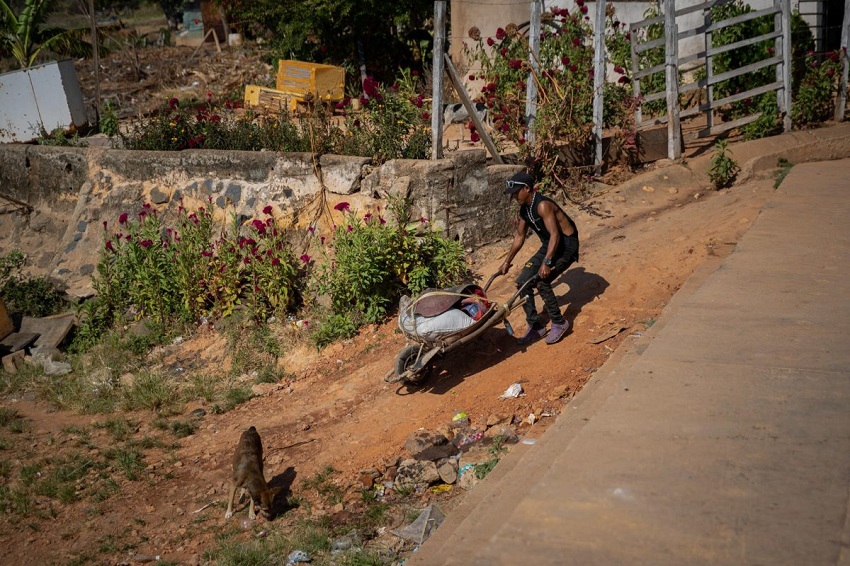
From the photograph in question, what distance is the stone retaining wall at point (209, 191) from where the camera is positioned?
869 centimetres

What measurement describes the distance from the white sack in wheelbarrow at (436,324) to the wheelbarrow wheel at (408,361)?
190mm

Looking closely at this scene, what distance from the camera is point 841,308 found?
218 inches

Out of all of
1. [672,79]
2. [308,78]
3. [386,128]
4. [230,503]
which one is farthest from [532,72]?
[230,503]

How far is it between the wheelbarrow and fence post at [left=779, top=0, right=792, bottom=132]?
5806mm

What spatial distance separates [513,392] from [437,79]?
3.75 m

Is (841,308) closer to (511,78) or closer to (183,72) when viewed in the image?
(511,78)

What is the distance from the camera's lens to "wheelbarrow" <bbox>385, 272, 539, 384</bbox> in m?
6.52

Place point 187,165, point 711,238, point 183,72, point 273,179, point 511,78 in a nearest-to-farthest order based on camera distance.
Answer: point 711,238 → point 273,179 → point 187,165 → point 511,78 → point 183,72

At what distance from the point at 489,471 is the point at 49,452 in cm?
424

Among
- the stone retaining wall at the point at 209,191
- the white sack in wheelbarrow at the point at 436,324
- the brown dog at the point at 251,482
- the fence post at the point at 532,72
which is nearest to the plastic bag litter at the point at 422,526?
the brown dog at the point at 251,482

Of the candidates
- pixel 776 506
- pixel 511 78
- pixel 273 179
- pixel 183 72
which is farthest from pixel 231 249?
pixel 183 72

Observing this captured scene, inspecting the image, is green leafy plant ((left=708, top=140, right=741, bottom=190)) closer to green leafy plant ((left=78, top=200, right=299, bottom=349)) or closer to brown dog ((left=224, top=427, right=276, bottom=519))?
green leafy plant ((left=78, top=200, right=299, bottom=349))

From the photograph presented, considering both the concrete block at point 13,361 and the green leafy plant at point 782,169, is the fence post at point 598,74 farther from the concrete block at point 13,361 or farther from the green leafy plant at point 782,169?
the concrete block at point 13,361

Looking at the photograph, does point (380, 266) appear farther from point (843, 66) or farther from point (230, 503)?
point (843, 66)
